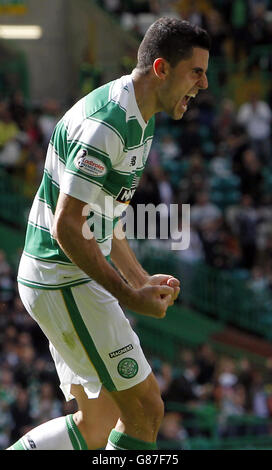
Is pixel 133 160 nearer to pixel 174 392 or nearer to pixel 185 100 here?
pixel 185 100

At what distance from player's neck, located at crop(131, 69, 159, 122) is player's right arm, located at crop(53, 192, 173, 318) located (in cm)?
69

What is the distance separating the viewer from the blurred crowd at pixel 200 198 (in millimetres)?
12922

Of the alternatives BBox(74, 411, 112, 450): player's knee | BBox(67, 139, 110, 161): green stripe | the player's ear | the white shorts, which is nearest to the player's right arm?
BBox(67, 139, 110, 161): green stripe

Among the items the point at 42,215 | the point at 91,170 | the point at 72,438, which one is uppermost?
the point at 91,170

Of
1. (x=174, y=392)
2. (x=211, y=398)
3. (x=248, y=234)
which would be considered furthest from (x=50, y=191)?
(x=248, y=234)

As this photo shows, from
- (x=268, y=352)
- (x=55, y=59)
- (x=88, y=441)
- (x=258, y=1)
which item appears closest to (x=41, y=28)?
(x=55, y=59)

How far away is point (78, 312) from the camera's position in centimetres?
509

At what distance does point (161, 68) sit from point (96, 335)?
138cm

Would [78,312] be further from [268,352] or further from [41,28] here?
[41,28]

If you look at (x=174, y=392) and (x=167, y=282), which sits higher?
(x=167, y=282)

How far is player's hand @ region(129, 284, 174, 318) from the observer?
15.5ft

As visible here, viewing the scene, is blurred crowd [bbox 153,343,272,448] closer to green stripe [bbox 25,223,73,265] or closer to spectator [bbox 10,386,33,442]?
spectator [bbox 10,386,33,442]

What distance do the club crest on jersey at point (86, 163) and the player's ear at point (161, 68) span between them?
60 cm

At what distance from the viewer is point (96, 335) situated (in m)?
5.07
